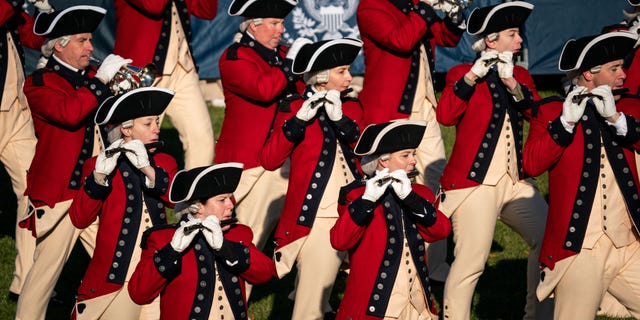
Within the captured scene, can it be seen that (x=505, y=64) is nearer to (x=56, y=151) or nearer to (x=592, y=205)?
(x=592, y=205)

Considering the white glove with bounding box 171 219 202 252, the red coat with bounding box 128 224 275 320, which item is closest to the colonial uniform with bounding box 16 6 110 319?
the red coat with bounding box 128 224 275 320

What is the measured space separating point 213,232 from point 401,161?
1.44 meters

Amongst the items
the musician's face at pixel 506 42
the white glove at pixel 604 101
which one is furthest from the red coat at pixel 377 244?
the musician's face at pixel 506 42

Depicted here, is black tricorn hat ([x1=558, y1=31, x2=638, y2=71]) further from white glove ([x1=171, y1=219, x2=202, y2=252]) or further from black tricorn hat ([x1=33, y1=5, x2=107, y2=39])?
black tricorn hat ([x1=33, y1=5, x2=107, y2=39])

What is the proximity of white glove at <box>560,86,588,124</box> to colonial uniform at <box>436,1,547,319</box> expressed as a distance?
962 millimetres

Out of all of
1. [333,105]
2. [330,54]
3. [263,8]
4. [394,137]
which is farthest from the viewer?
[263,8]

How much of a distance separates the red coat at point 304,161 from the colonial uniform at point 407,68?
1608 mm

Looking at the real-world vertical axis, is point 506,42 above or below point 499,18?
below

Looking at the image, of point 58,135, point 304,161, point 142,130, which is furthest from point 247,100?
point 142,130

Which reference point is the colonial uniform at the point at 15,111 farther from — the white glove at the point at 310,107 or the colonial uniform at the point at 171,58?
the white glove at the point at 310,107

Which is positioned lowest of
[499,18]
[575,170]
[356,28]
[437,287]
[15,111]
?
[437,287]

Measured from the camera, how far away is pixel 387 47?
12250 millimetres

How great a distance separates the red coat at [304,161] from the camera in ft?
34.4

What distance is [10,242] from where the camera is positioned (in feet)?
46.1
